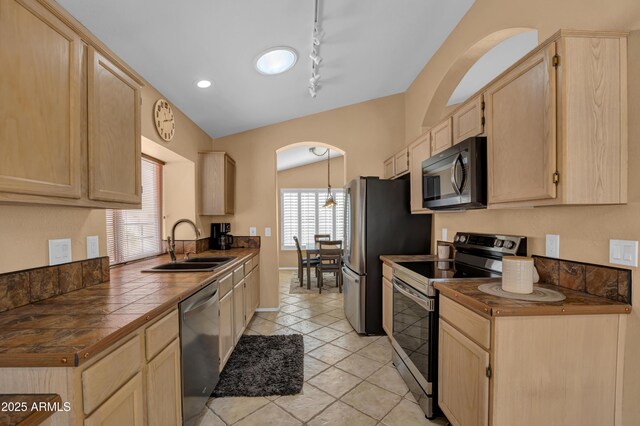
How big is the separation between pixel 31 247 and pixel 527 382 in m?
2.31

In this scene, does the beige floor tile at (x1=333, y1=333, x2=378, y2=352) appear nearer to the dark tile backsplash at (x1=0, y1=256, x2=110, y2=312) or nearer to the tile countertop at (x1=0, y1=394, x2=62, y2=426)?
the dark tile backsplash at (x1=0, y1=256, x2=110, y2=312)

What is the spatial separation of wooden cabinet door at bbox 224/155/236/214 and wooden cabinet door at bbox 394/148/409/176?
2037 millimetres

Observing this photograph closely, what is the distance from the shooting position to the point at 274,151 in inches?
158

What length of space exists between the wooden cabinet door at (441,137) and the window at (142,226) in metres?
2.74

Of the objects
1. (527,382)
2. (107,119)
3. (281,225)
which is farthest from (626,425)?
(281,225)

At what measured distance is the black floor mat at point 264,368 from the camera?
2.22 m

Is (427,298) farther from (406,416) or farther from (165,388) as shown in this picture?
(165,388)

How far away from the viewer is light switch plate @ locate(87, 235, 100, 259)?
1.71 m

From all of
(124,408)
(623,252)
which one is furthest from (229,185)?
(623,252)

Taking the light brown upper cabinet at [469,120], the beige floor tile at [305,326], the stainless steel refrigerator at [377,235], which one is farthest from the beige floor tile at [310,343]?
the light brown upper cabinet at [469,120]

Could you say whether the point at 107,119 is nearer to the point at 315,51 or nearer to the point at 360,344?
the point at 315,51

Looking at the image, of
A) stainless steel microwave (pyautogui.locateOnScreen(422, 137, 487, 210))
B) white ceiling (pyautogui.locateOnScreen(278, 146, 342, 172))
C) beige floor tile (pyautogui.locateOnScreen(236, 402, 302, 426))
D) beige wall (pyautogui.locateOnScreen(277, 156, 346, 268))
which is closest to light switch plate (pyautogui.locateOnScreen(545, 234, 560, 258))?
stainless steel microwave (pyautogui.locateOnScreen(422, 137, 487, 210))

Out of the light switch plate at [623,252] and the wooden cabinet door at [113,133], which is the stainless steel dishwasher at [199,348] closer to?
the wooden cabinet door at [113,133]

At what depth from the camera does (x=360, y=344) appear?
3010 millimetres
